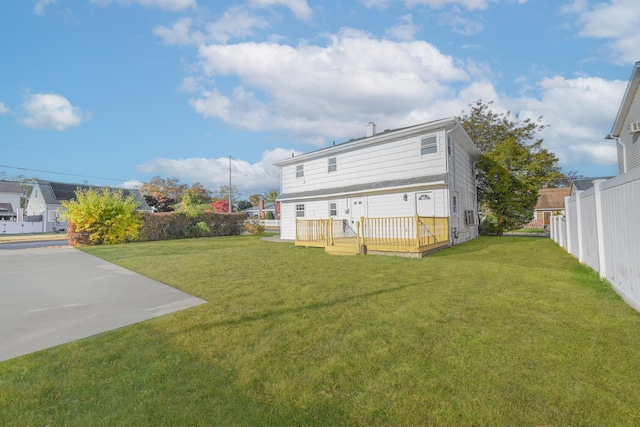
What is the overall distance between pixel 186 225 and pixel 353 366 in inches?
844

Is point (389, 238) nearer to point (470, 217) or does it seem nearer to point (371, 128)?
point (470, 217)

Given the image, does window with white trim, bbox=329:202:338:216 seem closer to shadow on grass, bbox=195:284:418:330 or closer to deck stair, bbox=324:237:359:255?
deck stair, bbox=324:237:359:255

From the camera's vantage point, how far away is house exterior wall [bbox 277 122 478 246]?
12.1 meters

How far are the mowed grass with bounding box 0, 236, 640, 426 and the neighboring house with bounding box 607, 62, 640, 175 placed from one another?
10970mm

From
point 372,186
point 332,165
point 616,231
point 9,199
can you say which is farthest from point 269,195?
point 616,231

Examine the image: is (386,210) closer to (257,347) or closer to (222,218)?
(257,347)

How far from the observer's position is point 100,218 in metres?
16.5

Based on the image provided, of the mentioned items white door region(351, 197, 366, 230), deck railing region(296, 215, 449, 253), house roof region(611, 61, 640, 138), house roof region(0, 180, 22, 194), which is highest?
house roof region(0, 180, 22, 194)

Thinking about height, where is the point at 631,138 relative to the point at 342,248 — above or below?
above

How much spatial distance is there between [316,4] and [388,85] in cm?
897

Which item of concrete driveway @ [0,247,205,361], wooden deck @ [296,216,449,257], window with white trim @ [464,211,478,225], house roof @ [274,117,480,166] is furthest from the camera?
window with white trim @ [464,211,478,225]

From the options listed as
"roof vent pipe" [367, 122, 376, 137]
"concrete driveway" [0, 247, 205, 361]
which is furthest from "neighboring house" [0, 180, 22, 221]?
"roof vent pipe" [367, 122, 376, 137]

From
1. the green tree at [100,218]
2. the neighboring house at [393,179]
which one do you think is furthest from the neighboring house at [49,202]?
the neighboring house at [393,179]

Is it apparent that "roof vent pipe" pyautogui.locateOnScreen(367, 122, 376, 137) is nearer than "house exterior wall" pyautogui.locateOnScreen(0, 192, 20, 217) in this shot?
→ Yes
